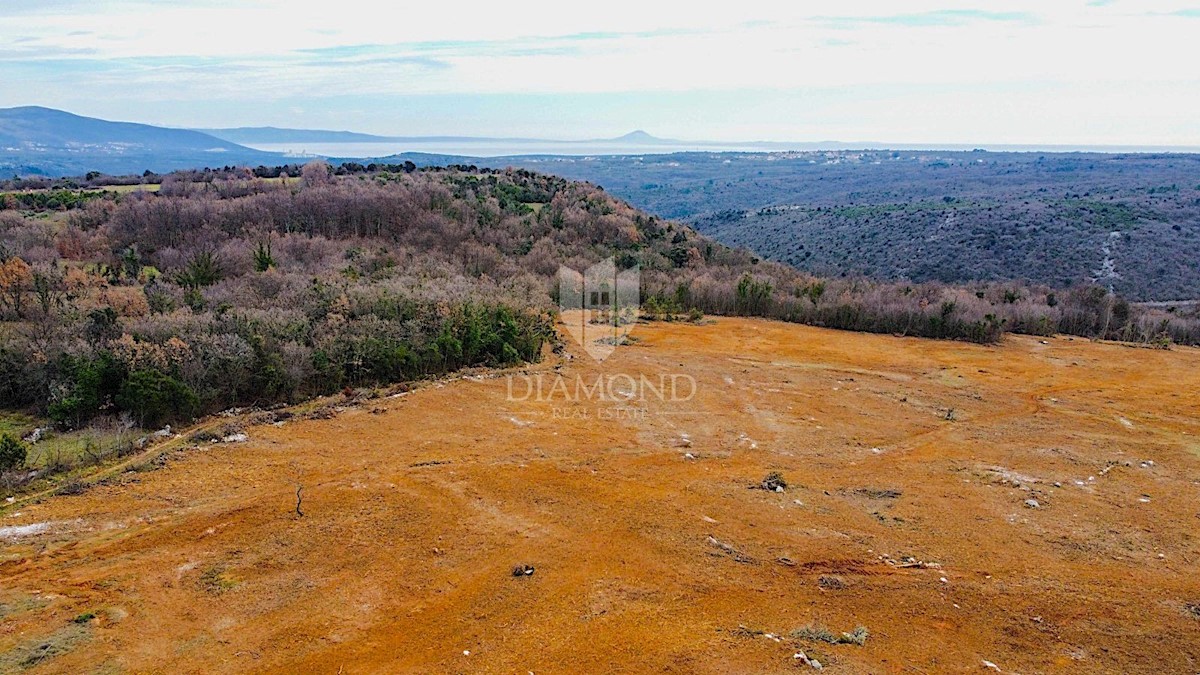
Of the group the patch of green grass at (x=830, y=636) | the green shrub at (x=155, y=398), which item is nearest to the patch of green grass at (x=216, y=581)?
the green shrub at (x=155, y=398)

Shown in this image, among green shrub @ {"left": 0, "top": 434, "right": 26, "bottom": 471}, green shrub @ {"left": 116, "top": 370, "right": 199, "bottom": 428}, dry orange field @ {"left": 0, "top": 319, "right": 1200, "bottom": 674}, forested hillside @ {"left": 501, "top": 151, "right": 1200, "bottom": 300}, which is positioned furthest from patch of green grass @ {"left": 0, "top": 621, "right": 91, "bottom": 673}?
forested hillside @ {"left": 501, "top": 151, "right": 1200, "bottom": 300}

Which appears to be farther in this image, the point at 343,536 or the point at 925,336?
the point at 925,336

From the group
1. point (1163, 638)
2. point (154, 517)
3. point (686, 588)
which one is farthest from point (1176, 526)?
point (154, 517)

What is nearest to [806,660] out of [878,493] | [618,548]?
[618,548]

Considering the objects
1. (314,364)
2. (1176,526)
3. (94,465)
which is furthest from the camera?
(314,364)

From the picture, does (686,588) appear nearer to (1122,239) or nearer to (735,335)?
(735,335)

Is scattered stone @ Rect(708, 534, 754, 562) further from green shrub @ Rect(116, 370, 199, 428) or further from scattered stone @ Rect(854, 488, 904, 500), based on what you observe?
green shrub @ Rect(116, 370, 199, 428)
